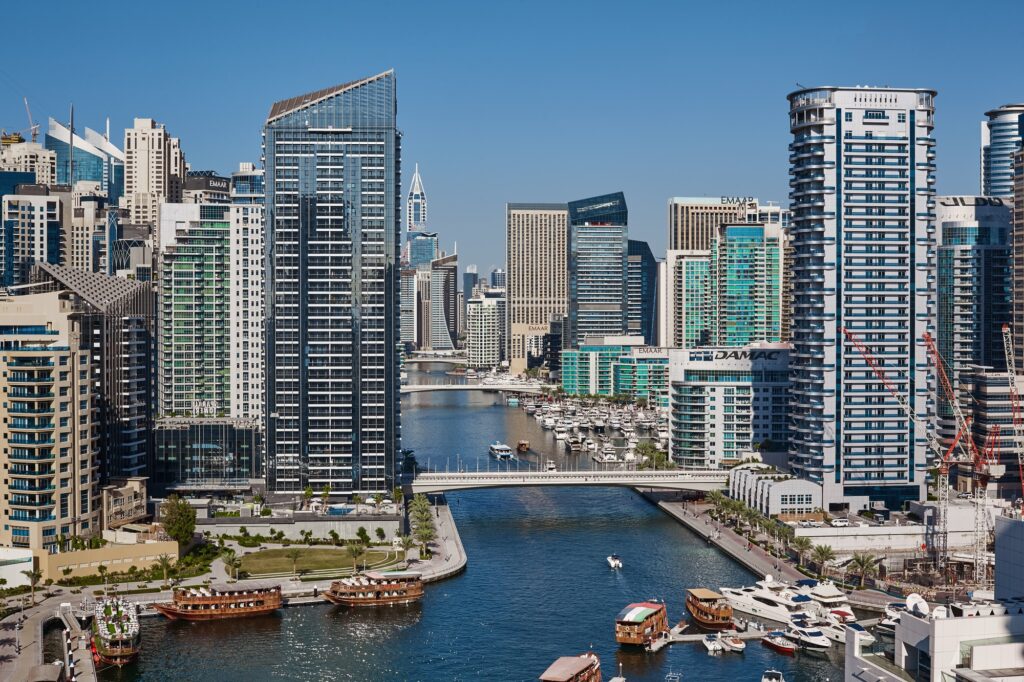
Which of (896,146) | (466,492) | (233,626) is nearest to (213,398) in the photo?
(466,492)

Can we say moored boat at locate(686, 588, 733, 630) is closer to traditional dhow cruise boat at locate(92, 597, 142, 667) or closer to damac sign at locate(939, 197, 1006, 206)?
traditional dhow cruise boat at locate(92, 597, 142, 667)

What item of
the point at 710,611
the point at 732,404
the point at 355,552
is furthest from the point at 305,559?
the point at 732,404

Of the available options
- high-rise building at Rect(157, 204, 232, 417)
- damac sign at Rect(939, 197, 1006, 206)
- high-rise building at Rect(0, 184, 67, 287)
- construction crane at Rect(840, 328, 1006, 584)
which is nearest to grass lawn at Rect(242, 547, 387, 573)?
construction crane at Rect(840, 328, 1006, 584)

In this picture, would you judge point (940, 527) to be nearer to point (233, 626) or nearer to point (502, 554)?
point (502, 554)

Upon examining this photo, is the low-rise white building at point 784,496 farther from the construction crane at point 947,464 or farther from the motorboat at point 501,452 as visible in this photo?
the motorboat at point 501,452

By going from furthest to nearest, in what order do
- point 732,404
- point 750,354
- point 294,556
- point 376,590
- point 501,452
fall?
point 501,452 < point 732,404 < point 750,354 < point 294,556 < point 376,590

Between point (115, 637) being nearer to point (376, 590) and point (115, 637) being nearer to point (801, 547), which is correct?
point (376, 590)

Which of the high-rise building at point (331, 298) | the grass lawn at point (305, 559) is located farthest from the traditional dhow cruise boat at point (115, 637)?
the high-rise building at point (331, 298)
